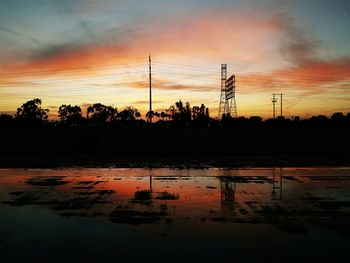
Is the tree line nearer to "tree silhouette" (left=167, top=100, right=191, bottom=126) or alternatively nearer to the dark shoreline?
"tree silhouette" (left=167, top=100, right=191, bottom=126)

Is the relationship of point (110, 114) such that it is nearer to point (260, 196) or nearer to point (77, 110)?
point (77, 110)

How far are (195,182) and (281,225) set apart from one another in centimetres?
751

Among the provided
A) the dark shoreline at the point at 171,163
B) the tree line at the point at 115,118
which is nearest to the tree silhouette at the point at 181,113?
the tree line at the point at 115,118

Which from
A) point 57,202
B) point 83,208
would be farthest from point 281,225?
point 57,202

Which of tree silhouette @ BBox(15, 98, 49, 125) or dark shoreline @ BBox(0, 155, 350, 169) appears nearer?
dark shoreline @ BBox(0, 155, 350, 169)

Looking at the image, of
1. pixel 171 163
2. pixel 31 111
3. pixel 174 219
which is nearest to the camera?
pixel 174 219

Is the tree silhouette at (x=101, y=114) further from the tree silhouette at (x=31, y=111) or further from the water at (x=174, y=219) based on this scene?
the water at (x=174, y=219)

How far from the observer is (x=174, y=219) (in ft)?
32.3

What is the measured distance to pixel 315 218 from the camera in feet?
33.0

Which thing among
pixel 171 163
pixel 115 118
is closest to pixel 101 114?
pixel 115 118

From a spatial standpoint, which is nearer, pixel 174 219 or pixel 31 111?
pixel 174 219

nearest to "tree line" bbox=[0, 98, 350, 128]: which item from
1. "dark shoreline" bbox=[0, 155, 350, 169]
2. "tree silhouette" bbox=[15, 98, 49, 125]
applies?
"tree silhouette" bbox=[15, 98, 49, 125]

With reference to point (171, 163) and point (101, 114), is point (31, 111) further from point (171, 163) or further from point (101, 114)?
point (171, 163)

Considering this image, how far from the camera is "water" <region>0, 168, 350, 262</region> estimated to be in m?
7.39
